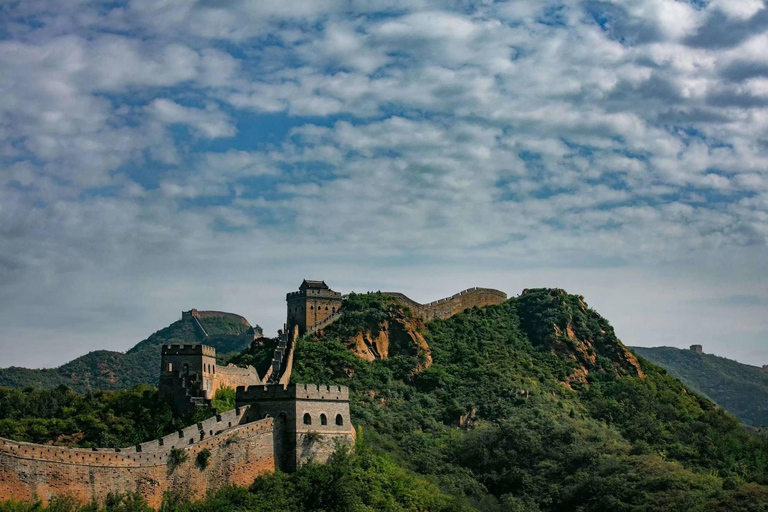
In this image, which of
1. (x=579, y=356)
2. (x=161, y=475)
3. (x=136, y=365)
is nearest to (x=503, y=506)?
(x=161, y=475)

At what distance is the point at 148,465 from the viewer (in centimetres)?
4747

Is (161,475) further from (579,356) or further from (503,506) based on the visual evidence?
(579,356)

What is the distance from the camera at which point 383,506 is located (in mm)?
53500

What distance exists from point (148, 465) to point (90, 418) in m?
13.9

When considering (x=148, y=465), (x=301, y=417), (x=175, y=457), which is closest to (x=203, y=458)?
(x=175, y=457)

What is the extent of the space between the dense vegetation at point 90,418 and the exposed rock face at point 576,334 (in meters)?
44.2

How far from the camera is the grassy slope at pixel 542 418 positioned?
68438 mm

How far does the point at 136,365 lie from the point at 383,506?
275ft

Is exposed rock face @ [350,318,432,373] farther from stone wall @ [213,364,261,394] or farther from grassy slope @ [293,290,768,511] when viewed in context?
stone wall @ [213,364,261,394]

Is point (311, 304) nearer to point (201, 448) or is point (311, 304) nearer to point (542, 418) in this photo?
point (542, 418)

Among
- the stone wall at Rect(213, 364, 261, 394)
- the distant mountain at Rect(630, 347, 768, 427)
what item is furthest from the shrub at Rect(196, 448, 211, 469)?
the distant mountain at Rect(630, 347, 768, 427)

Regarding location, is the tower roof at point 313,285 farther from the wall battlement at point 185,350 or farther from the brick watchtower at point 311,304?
the wall battlement at point 185,350

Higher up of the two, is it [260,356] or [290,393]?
[260,356]

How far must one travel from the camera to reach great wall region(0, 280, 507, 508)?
4288cm
